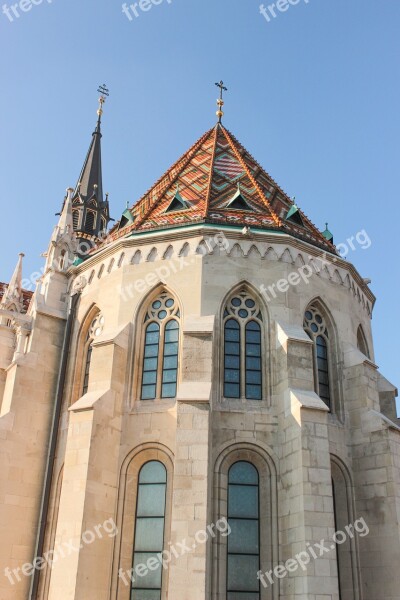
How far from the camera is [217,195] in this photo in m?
19.2

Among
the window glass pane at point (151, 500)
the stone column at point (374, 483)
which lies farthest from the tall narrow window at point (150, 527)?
the stone column at point (374, 483)

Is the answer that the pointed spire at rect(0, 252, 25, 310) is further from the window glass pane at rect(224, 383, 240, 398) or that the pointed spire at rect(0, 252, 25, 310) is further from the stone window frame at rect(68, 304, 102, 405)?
the window glass pane at rect(224, 383, 240, 398)

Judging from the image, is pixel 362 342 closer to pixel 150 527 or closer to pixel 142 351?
pixel 142 351

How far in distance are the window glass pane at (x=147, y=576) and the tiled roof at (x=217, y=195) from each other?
847 centimetres

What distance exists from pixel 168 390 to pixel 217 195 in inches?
266

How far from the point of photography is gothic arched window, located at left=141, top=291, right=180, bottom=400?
15.5 m

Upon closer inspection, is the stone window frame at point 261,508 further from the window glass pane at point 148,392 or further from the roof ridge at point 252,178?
the roof ridge at point 252,178

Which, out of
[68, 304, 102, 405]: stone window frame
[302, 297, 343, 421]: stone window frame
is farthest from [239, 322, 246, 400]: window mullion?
[68, 304, 102, 405]: stone window frame

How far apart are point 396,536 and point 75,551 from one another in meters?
6.97

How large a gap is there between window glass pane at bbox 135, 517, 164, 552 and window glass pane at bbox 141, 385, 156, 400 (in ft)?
9.41

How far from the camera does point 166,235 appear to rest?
17094 mm

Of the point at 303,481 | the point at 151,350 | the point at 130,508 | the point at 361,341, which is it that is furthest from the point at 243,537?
the point at 361,341

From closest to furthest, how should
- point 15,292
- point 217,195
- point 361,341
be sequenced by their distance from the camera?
point 361,341, point 217,195, point 15,292

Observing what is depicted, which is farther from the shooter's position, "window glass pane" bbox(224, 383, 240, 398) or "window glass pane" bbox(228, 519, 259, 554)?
"window glass pane" bbox(224, 383, 240, 398)
